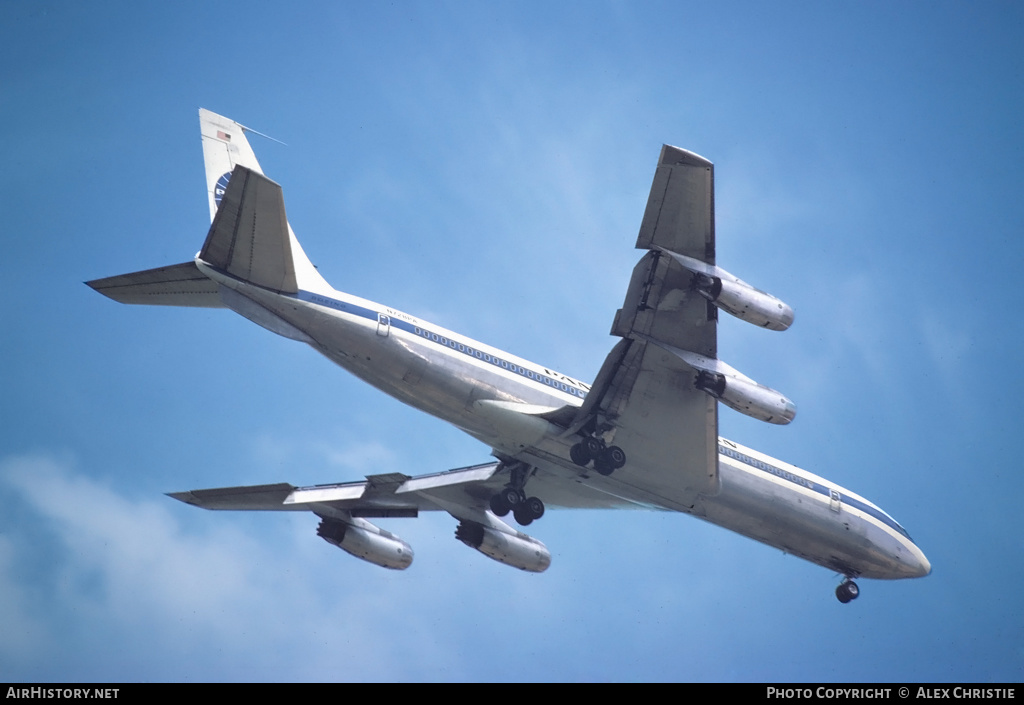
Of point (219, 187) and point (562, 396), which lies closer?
point (562, 396)

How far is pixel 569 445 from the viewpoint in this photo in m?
22.6

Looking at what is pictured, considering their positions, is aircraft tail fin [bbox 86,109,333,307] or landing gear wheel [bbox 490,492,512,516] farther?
landing gear wheel [bbox 490,492,512,516]

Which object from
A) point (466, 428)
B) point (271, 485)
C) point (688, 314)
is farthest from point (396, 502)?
point (688, 314)

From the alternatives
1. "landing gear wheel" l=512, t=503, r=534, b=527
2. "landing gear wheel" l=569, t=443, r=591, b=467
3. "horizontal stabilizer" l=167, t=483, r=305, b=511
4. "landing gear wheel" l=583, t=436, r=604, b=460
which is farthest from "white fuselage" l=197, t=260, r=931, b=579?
"horizontal stabilizer" l=167, t=483, r=305, b=511

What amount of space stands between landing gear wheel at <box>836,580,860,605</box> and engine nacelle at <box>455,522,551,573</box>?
775cm

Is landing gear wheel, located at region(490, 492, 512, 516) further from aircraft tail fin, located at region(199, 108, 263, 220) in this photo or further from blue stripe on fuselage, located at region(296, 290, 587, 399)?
aircraft tail fin, located at region(199, 108, 263, 220)

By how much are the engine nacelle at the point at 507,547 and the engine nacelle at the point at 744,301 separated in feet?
34.0

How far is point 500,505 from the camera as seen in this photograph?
25.0 metres

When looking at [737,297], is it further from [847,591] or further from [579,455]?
[847,591]

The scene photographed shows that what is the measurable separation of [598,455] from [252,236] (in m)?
→ 9.12

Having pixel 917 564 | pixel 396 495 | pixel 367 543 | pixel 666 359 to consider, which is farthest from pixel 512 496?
pixel 917 564

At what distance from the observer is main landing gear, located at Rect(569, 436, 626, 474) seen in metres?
22.4

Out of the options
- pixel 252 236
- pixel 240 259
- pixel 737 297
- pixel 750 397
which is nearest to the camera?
pixel 252 236
